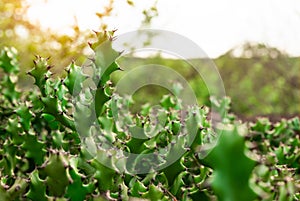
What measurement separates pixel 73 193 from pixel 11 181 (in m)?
0.57

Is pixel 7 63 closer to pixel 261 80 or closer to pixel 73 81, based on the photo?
pixel 73 81

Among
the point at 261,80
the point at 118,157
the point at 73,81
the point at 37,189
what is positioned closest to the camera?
the point at 37,189

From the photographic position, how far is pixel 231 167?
0.87m

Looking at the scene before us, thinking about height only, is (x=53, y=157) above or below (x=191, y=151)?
below

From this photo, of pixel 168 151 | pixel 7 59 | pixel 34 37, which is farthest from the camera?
pixel 34 37

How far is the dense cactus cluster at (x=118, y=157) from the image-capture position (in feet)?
2.97

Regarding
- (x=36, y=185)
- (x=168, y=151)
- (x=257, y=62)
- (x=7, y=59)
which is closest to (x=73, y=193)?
(x=36, y=185)

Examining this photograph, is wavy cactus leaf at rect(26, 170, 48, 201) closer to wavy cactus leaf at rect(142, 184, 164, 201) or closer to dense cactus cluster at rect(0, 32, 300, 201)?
dense cactus cluster at rect(0, 32, 300, 201)

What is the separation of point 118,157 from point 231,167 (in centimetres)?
69

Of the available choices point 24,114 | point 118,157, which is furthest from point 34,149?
point 118,157

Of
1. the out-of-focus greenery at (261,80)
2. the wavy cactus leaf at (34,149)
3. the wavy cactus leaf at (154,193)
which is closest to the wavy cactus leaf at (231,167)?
the wavy cactus leaf at (154,193)

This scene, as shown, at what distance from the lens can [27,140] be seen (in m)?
1.93

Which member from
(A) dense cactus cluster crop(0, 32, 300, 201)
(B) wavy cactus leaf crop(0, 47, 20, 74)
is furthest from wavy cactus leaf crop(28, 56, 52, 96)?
(B) wavy cactus leaf crop(0, 47, 20, 74)

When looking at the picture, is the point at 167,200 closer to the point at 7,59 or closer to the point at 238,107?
the point at 7,59
